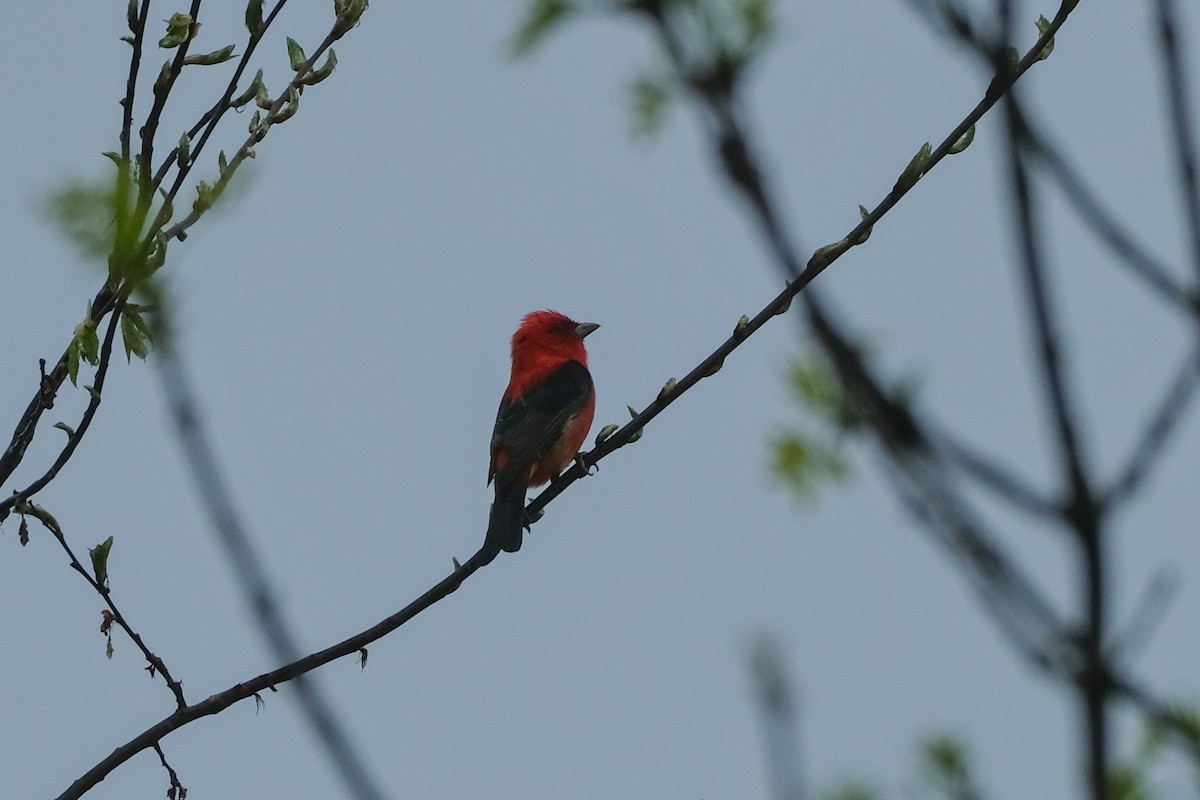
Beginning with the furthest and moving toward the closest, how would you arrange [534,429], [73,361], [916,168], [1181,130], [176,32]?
[534,429], [176,32], [73,361], [916,168], [1181,130]

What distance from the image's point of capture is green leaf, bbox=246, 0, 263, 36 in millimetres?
4148

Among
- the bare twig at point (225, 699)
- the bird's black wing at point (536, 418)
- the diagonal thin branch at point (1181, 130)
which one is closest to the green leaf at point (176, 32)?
the bare twig at point (225, 699)

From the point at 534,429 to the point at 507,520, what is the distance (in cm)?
82

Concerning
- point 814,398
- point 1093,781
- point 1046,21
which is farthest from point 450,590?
point 1093,781

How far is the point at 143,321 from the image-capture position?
378 cm

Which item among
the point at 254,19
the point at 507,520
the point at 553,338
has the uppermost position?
the point at 553,338

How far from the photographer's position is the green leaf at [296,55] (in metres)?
4.54

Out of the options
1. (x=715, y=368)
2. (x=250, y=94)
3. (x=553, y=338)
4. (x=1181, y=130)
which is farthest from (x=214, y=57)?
(x=553, y=338)

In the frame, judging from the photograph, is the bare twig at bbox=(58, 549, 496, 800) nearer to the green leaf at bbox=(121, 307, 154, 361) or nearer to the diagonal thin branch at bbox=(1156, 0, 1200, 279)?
the green leaf at bbox=(121, 307, 154, 361)

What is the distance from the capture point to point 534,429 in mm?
7938

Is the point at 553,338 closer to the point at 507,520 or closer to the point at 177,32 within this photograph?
the point at 507,520

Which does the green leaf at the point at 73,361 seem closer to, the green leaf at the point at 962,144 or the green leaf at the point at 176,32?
the green leaf at the point at 176,32

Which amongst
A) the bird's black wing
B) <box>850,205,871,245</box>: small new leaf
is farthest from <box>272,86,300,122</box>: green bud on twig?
the bird's black wing

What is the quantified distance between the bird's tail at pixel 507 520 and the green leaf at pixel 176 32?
116 inches
